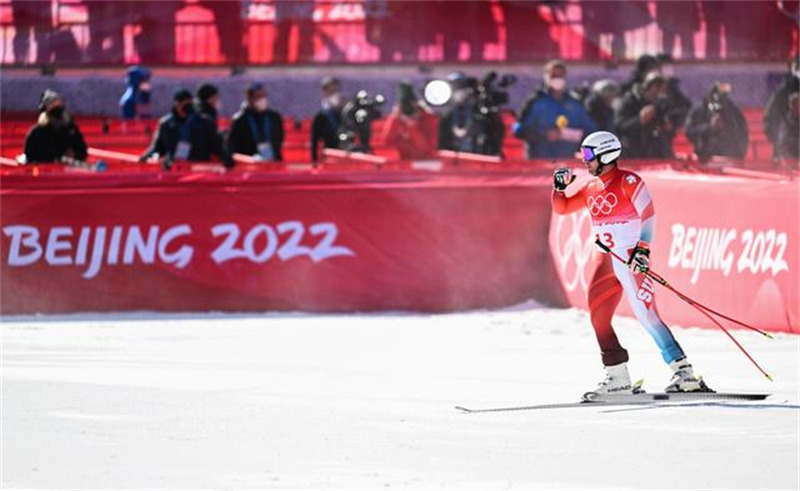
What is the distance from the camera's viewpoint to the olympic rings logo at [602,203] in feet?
42.7

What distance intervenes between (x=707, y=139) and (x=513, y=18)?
7.33 metres

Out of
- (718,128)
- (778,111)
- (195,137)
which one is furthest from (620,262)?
(778,111)

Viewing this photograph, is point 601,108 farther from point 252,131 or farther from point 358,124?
point 252,131

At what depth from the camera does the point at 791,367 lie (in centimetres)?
1455

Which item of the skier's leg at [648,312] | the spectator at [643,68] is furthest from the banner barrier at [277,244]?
the skier's leg at [648,312]

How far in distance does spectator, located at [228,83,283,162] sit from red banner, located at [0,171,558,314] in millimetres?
1695

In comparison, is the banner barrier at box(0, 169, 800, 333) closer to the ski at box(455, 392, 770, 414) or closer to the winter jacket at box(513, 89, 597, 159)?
the winter jacket at box(513, 89, 597, 159)

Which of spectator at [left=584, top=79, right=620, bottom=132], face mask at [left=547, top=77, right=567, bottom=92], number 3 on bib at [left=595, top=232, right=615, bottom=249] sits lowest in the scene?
number 3 on bib at [left=595, top=232, right=615, bottom=249]

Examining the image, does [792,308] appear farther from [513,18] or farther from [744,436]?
[513,18]

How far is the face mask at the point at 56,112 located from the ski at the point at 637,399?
8.13 metres

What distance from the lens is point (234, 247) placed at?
18844mm

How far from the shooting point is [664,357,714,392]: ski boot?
42.3 ft

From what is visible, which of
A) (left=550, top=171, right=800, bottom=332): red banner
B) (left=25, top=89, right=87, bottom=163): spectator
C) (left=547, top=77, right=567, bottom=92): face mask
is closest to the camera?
(left=550, top=171, right=800, bottom=332): red banner

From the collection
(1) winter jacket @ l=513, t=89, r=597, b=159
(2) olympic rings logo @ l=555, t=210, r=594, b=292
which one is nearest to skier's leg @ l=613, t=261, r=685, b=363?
(2) olympic rings logo @ l=555, t=210, r=594, b=292
